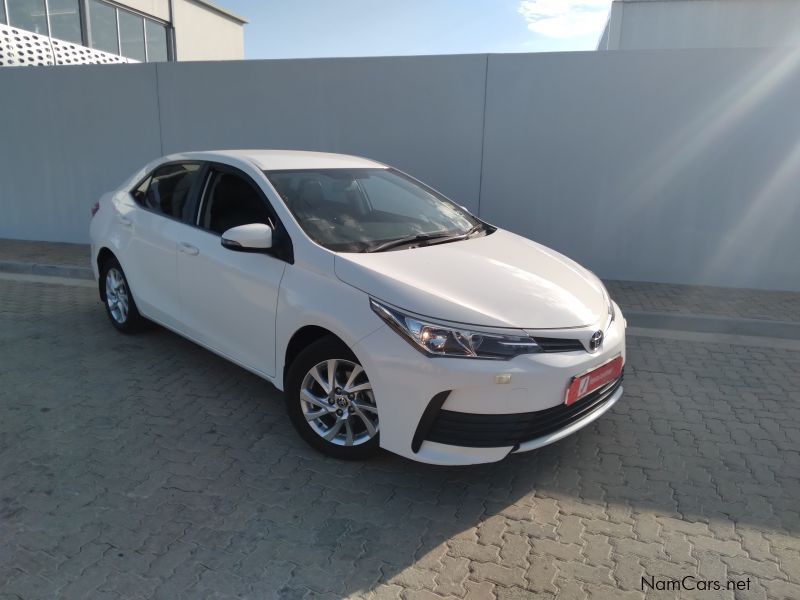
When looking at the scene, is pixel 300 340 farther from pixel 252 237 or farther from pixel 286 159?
pixel 286 159

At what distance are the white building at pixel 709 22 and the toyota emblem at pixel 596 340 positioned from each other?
37.6 ft

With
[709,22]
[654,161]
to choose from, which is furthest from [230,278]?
[709,22]

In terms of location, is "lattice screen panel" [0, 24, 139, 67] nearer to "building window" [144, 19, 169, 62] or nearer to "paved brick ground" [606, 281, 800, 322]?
"building window" [144, 19, 169, 62]

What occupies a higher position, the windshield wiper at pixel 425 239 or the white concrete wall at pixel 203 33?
the white concrete wall at pixel 203 33

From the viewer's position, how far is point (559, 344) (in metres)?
2.90

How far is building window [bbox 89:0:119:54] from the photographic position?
18.7 meters

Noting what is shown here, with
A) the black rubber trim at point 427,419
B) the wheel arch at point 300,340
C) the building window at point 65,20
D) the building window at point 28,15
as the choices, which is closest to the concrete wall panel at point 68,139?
the wheel arch at point 300,340

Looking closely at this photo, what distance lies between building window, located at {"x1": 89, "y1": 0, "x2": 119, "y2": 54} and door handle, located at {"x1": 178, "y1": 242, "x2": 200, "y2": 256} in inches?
716

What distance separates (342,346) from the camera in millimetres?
3084

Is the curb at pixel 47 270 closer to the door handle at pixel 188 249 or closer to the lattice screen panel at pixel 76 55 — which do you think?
the door handle at pixel 188 249

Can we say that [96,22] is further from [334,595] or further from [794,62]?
[334,595]

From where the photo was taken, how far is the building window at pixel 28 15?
15.3 metres

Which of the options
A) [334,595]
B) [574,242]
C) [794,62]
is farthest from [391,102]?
[334,595]

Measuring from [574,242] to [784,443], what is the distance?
161 inches
